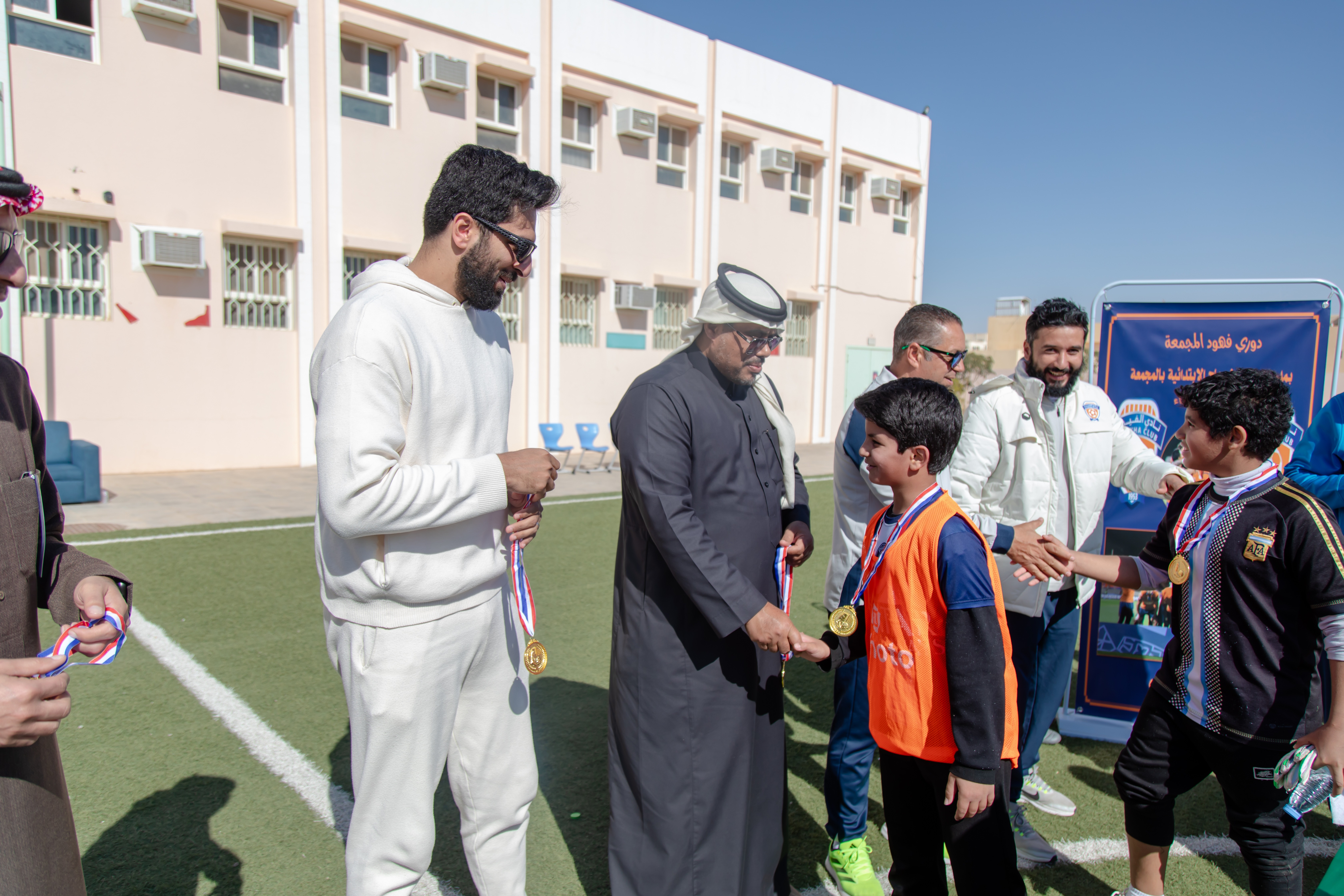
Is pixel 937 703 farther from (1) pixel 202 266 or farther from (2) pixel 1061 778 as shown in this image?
(1) pixel 202 266

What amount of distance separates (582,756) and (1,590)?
263cm

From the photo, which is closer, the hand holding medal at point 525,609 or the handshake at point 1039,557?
the hand holding medal at point 525,609

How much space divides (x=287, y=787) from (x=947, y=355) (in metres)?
3.14

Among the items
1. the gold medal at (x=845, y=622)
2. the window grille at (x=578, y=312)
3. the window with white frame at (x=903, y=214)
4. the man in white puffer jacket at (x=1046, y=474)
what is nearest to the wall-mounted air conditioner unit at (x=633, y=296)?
the window grille at (x=578, y=312)

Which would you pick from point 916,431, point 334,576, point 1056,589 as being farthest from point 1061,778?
point 334,576

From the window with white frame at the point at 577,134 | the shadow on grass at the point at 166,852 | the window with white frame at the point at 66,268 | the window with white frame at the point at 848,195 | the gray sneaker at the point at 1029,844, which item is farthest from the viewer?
the window with white frame at the point at 848,195

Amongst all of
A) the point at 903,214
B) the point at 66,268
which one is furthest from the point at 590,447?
the point at 903,214

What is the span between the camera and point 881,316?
22109 mm

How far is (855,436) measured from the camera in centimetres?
296

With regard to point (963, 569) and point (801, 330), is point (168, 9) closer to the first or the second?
point (963, 569)

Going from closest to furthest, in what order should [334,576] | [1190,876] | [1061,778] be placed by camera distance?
[334,576], [1190,876], [1061,778]

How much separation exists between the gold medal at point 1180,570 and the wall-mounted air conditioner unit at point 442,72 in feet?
45.3

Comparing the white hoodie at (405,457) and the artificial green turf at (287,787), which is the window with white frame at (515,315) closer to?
the artificial green turf at (287,787)

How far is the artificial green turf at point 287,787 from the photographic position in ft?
9.48
